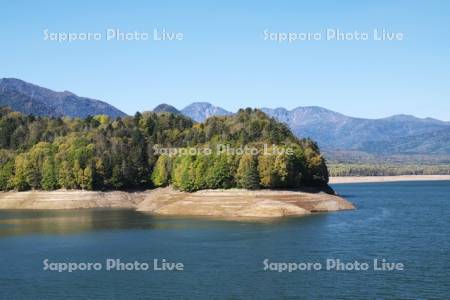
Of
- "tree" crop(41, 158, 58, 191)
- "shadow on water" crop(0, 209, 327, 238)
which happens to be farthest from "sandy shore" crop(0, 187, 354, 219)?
"shadow on water" crop(0, 209, 327, 238)

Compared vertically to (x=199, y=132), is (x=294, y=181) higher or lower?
lower

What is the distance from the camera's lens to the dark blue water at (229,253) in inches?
2062

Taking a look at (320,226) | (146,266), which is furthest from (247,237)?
(146,266)

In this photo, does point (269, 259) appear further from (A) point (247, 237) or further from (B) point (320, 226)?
(B) point (320, 226)

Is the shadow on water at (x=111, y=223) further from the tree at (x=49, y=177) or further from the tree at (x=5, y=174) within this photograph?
the tree at (x=5, y=174)

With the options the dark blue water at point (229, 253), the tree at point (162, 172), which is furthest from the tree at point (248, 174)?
the tree at point (162, 172)

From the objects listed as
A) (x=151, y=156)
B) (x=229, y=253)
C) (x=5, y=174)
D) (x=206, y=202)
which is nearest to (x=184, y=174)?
(x=206, y=202)

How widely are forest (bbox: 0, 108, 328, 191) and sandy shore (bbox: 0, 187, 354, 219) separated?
315 cm

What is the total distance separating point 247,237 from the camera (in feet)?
266

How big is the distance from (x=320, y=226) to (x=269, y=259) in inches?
1047

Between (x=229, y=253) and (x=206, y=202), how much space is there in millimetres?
47069

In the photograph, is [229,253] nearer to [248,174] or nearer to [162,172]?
[248,174]

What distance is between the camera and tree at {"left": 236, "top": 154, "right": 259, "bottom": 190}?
116938 mm

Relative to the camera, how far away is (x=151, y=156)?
158250mm
